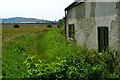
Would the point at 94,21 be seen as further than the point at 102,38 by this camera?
Yes

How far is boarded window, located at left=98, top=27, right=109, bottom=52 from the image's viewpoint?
26.6ft

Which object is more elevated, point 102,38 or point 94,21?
point 94,21

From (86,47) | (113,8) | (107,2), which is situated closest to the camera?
(113,8)

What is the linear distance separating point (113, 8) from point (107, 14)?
519 millimetres

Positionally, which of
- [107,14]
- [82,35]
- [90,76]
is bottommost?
[90,76]

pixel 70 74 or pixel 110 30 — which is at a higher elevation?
pixel 110 30

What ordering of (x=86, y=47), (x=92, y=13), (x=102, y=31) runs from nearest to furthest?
1. (x=102, y=31)
2. (x=92, y=13)
3. (x=86, y=47)

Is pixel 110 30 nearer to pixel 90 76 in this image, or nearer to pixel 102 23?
pixel 102 23

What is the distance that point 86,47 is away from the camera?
397 inches

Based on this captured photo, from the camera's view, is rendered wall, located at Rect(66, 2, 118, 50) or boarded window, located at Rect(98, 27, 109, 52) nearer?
rendered wall, located at Rect(66, 2, 118, 50)

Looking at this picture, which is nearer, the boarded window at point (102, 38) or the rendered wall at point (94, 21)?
the rendered wall at point (94, 21)

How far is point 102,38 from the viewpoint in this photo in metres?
8.45

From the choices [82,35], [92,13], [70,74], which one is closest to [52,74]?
[70,74]

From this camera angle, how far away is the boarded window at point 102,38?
8.09 meters
